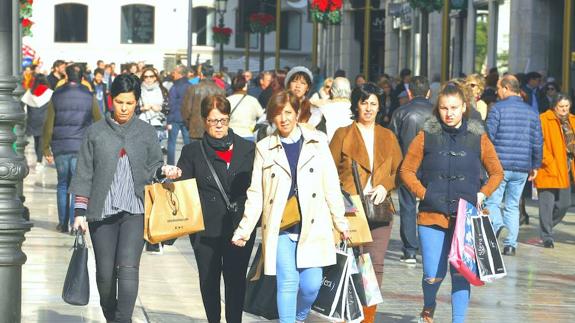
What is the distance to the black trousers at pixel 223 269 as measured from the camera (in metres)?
9.36

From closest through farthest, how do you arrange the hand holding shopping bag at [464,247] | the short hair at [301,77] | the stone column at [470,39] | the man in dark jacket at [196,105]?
the hand holding shopping bag at [464,247], the short hair at [301,77], the man in dark jacket at [196,105], the stone column at [470,39]

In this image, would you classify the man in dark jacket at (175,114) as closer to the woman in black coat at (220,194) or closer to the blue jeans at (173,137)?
the blue jeans at (173,137)

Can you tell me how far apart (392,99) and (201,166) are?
20.3 meters

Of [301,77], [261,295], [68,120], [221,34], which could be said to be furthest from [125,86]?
[221,34]

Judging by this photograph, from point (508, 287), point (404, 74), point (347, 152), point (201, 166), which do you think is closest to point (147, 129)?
point (201, 166)

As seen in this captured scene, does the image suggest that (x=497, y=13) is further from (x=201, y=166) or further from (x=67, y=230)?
(x=201, y=166)

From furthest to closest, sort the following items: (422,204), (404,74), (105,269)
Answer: (404,74) < (422,204) < (105,269)

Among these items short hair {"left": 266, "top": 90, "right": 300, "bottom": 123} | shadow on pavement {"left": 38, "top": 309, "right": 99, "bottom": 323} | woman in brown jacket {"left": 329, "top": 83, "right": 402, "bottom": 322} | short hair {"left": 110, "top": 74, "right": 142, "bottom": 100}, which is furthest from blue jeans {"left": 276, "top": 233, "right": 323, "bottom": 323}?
shadow on pavement {"left": 38, "top": 309, "right": 99, "bottom": 323}

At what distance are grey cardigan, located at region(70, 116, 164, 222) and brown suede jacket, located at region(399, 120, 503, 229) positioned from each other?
5.40ft

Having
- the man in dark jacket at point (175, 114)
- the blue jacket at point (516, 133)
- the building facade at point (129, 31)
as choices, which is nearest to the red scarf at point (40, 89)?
the man in dark jacket at point (175, 114)

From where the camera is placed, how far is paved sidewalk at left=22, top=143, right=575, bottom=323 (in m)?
11.0

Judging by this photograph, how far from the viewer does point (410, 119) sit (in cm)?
1470

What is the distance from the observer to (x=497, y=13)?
33438 mm

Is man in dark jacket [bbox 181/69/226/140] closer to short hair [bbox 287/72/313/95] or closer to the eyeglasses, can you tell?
short hair [bbox 287/72/313/95]
